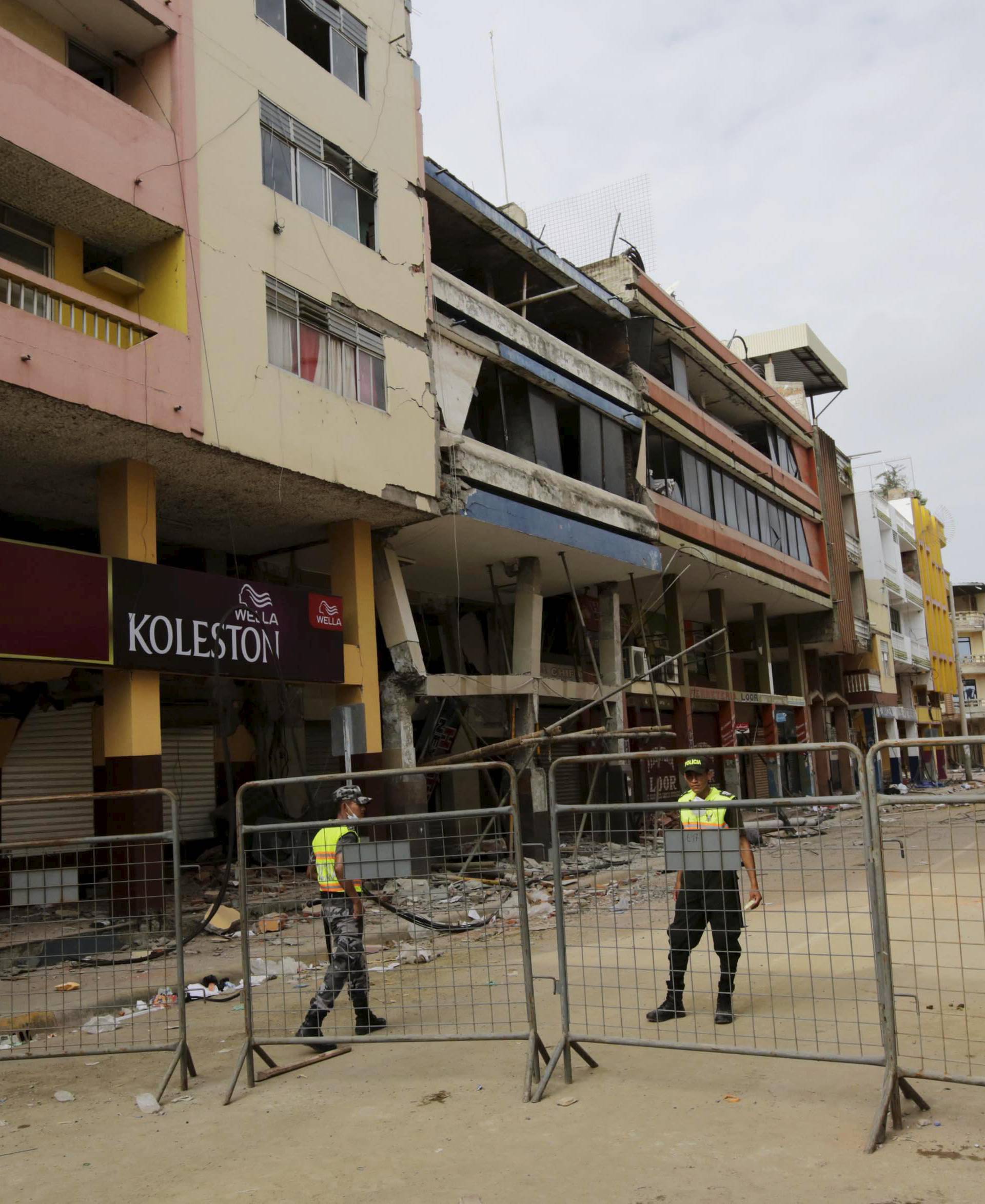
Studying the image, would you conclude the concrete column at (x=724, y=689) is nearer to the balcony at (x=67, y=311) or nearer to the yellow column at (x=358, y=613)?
the yellow column at (x=358, y=613)

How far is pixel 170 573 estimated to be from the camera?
13258 mm

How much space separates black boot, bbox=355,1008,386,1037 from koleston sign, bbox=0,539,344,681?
656 cm

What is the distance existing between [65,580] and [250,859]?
5.59 meters

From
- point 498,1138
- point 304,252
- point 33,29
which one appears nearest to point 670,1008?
point 498,1138

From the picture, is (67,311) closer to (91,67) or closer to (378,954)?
(91,67)

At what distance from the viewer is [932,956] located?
7.89 meters

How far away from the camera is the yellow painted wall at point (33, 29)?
486 inches

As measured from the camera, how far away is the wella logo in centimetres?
1564

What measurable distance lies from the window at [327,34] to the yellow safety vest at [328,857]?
13.0 m

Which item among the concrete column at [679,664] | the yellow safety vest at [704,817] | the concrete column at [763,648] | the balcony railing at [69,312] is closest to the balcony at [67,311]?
the balcony railing at [69,312]

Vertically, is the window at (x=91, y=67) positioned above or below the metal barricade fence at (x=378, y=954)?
above

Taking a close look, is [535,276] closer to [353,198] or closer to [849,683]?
[353,198]

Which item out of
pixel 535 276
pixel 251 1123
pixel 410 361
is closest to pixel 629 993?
pixel 251 1123

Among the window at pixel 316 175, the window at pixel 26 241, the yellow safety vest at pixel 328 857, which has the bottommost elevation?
the yellow safety vest at pixel 328 857
